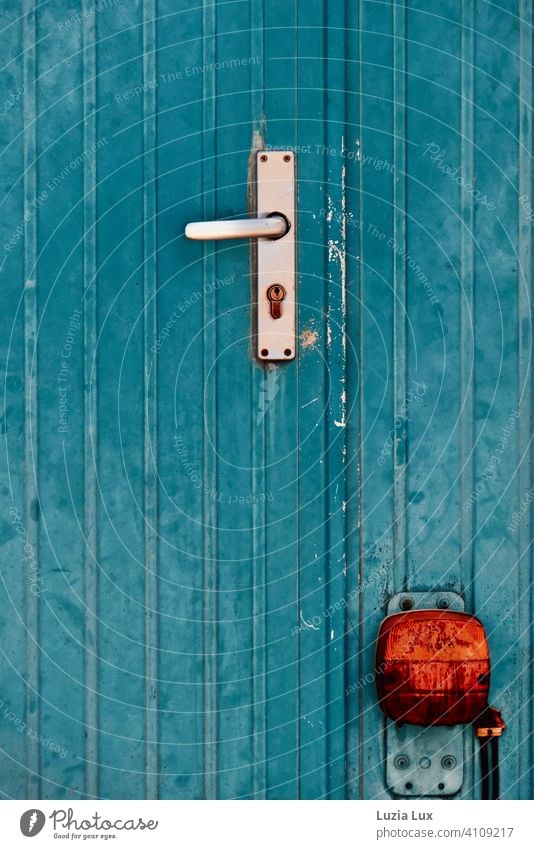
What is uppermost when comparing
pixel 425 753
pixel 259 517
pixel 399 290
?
pixel 399 290

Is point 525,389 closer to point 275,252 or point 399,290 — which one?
point 399,290

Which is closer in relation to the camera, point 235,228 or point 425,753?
point 235,228

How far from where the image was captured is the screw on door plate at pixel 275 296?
1653 mm

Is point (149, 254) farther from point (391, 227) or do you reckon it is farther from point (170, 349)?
point (391, 227)

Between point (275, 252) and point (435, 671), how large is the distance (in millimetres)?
661

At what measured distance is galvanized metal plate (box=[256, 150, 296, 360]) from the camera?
165 centimetres

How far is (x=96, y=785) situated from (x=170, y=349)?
67 centimetres

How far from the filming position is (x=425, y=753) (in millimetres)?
1698

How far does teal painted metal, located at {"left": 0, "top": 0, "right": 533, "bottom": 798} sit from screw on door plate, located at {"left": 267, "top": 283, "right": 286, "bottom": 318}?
41mm

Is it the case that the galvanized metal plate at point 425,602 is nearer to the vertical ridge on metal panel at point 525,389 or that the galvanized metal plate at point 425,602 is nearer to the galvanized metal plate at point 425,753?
the galvanized metal plate at point 425,753

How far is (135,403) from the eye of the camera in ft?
5.45

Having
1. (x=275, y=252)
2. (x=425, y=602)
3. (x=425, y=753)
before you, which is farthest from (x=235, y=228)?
(x=425, y=753)

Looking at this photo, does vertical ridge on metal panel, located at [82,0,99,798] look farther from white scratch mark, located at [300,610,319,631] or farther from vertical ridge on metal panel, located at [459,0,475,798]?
vertical ridge on metal panel, located at [459,0,475,798]

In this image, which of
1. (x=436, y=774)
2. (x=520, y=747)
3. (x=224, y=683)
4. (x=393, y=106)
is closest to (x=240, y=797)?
(x=224, y=683)
